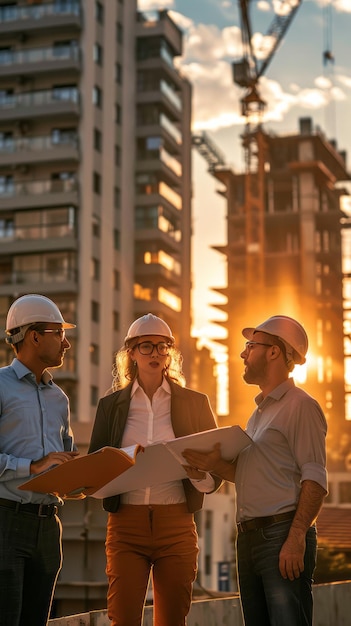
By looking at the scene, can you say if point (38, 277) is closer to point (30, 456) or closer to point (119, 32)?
point (119, 32)

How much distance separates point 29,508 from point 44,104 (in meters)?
64.7

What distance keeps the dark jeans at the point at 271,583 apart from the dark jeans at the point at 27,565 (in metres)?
1.02

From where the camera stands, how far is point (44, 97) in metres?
69.1

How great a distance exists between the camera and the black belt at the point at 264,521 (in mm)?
6164

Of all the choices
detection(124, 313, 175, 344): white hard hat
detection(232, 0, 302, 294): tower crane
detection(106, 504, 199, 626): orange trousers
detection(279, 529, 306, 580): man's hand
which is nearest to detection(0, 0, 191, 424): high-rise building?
detection(232, 0, 302, 294): tower crane

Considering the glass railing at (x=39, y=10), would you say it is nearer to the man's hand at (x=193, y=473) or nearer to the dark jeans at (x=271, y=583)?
the man's hand at (x=193, y=473)

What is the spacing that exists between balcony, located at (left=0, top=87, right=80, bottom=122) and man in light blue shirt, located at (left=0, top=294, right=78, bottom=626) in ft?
207

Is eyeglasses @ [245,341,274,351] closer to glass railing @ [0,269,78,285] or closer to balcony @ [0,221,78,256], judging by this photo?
glass railing @ [0,269,78,285]

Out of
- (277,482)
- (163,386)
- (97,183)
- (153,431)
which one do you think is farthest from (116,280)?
(277,482)

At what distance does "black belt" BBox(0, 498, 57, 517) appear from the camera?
5977 millimetres

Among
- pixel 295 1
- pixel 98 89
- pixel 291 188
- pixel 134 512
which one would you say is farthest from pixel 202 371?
pixel 134 512

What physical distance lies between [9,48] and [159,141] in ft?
43.1

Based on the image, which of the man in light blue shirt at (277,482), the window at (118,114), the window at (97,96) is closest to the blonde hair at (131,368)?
the man in light blue shirt at (277,482)

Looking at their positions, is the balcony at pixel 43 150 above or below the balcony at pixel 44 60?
below
